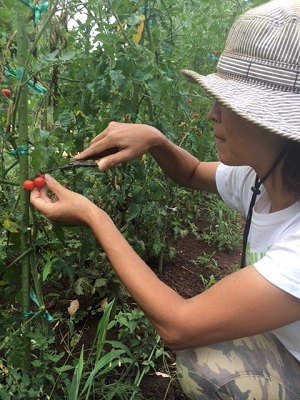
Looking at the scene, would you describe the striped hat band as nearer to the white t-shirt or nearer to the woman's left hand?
the white t-shirt

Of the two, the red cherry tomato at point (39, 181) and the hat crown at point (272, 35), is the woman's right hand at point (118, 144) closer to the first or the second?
the red cherry tomato at point (39, 181)

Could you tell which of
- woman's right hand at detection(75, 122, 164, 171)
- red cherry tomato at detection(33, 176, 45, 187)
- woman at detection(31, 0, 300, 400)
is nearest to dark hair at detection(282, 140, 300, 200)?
woman at detection(31, 0, 300, 400)

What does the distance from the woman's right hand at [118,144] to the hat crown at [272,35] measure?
47cm

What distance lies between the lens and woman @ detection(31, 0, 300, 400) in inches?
41.1

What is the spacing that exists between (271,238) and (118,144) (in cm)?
58

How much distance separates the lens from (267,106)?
3.38 feet

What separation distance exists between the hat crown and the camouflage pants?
906 mm

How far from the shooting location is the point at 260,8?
1.13 metres


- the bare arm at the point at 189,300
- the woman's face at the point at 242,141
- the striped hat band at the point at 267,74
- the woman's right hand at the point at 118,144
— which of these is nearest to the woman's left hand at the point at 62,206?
the bare arm at the point at 189,300

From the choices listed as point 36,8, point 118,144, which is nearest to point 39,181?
point 118,144

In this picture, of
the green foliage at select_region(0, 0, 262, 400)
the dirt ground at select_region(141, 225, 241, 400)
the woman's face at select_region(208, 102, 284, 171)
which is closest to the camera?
the woman's face at select_region(208, 102, 284, 171)

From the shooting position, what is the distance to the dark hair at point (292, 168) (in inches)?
44.6

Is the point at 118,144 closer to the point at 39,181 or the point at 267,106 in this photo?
the point at 39,181

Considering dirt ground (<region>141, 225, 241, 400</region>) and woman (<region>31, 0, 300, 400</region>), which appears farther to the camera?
dirt ground (<region>141, 225, 241, 400</region>)
